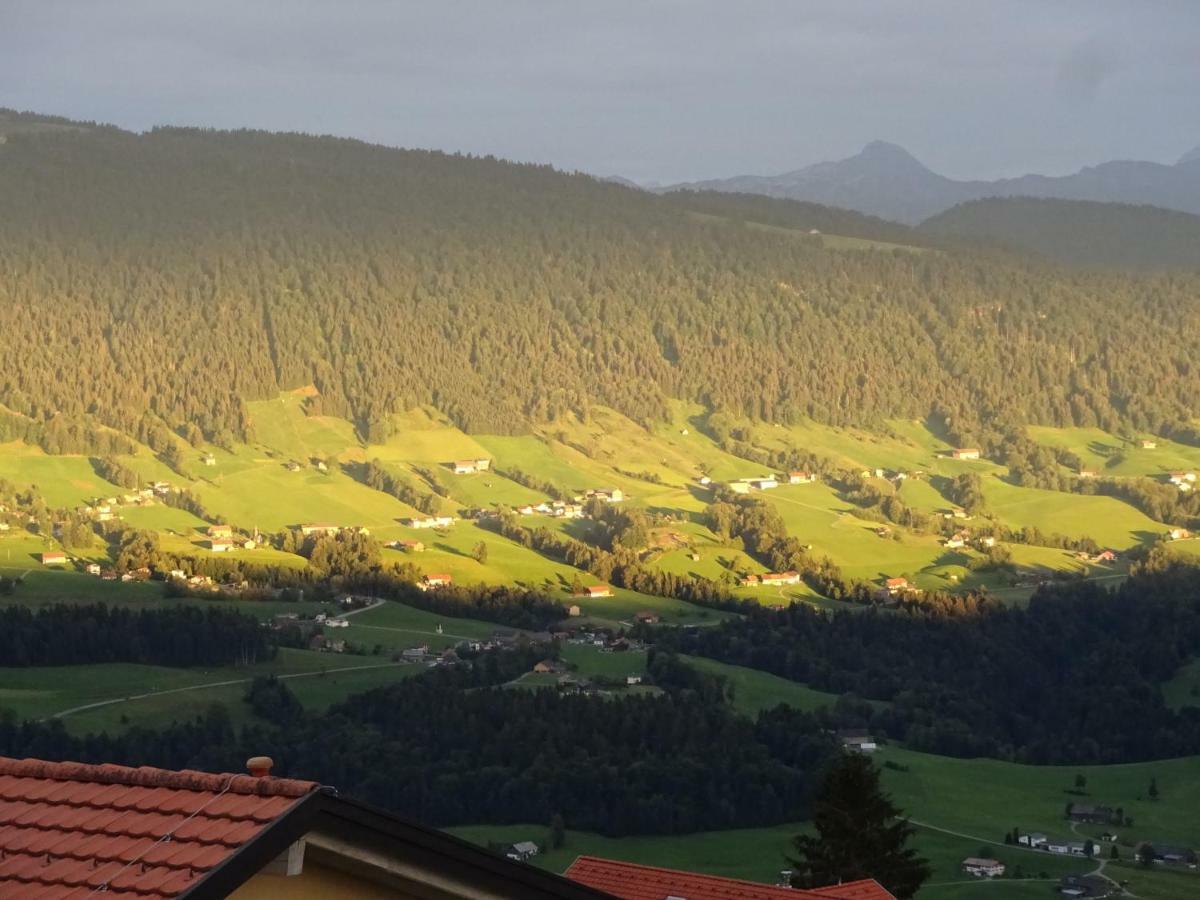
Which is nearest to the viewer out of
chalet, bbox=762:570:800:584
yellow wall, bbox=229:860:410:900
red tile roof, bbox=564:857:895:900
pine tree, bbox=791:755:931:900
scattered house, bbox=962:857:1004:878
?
yellow wall, bbox=229:860:410:900

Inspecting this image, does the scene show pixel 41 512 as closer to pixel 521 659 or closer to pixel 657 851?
pixel 521 659

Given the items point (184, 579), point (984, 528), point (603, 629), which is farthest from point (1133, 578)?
point (184, 579)

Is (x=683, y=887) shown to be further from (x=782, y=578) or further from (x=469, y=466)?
(x=469, y=466)

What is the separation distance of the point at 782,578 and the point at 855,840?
10180 centimetres

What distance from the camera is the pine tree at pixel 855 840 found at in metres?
33.4

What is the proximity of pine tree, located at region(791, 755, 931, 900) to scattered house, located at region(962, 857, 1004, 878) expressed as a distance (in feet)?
122

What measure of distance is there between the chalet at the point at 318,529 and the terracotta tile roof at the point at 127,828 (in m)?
133

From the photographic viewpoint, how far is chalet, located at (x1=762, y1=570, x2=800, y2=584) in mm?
134875

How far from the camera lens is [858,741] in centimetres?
9438

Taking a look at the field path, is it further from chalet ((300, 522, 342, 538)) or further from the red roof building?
the red roof building

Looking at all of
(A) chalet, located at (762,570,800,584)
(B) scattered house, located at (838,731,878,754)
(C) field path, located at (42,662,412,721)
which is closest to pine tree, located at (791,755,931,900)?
(B) scattered house, located at (838,731,878,754)

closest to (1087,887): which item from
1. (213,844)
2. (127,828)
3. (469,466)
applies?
(127,828)

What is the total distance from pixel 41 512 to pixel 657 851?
79.3m

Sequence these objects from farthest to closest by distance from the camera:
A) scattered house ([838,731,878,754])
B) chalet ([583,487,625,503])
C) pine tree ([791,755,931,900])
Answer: chalet ([583,487,625,503]) < scattered house ([838,731,878,754]) < pine tree ([791,755,931,900])
